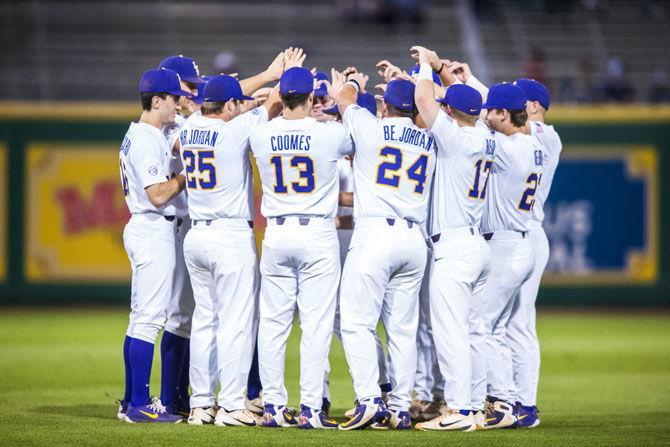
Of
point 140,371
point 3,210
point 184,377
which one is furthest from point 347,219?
point 3,210

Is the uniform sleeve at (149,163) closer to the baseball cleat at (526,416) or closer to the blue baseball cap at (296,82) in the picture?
the blue baseball cap at (296,82)

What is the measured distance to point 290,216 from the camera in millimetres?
7684

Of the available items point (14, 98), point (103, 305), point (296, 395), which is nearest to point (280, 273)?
point (296, 395)

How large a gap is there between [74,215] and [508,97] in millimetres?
11116

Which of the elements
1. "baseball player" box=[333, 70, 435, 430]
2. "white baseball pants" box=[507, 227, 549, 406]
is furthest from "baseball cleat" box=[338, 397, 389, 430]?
"white baseball pants" box=[507, 227, 549, 406]

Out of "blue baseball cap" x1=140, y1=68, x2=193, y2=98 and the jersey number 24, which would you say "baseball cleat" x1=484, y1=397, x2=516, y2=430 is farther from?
"blue baseball cap" x1=140, y1=68, x2=193, y2=98

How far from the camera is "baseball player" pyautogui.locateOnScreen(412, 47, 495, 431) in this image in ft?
25.1

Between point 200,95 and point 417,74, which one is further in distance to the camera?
point 417,74

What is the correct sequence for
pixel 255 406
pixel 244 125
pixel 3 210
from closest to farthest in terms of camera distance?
pixel 244 125 < pixel 255 406 < pixel 3 210

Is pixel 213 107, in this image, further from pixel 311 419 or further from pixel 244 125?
pixel 311 419

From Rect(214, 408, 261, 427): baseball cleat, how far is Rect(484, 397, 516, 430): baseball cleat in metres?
1.69

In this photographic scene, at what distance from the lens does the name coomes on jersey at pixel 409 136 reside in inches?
305

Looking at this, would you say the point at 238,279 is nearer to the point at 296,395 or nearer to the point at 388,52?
the point at 296,395

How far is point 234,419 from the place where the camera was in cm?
775
